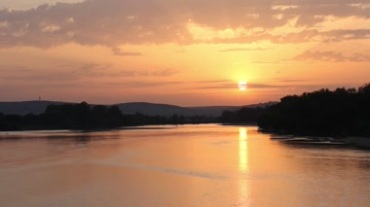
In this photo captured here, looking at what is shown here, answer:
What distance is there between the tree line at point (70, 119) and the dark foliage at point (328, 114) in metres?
52.9

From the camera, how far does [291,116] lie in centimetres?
7506

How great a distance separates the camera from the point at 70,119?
12112 cm

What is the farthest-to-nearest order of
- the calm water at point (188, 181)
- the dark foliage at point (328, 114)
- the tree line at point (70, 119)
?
the tree line at point (70, 119) < the dark foliage at point (328, 114) < the calm water at point (188, 181)

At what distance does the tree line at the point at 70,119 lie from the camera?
10862 centimetres

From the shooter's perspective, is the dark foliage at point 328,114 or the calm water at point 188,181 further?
the dark foliage at point 328,114

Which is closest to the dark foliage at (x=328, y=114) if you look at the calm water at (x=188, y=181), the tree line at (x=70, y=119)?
the calm water at (x=188, y=181)

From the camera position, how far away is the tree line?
10862 centimetres

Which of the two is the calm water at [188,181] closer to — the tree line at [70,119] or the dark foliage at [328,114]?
the dark foliage at [328,114]

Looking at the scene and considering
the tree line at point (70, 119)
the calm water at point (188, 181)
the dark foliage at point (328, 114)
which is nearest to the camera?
the calm water at point (188, 181)

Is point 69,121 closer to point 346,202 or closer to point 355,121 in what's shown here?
point 355,121

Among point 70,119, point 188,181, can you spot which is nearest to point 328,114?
point 188,181

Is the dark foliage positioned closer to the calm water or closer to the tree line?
the calm water

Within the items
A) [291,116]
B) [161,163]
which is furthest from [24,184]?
[291,116]

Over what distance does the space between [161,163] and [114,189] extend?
10833 mm
